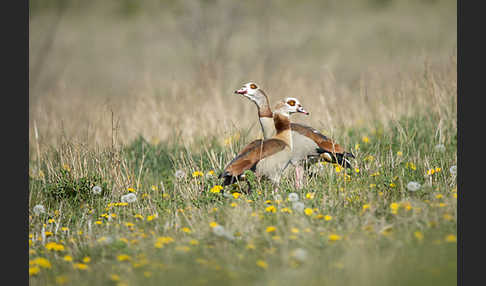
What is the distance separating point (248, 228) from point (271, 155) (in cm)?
142

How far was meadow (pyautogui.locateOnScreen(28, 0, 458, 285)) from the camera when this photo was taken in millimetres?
4422

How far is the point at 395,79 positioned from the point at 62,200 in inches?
302

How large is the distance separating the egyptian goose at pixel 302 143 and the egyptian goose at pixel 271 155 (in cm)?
35

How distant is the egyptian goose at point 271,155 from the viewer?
20.0 feet

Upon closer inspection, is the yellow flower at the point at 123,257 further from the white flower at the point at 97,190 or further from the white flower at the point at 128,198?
the white flower at the point at 97,190

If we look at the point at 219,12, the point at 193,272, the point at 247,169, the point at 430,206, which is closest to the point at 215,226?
the point at 193,272

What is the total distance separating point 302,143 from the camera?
698 cm

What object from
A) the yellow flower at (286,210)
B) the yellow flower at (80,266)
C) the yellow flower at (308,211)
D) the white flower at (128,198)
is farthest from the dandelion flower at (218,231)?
the white flower at (128,198)

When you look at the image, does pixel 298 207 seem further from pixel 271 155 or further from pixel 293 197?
pixel 271 155

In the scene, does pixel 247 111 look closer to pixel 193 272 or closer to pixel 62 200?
pixel 62 200

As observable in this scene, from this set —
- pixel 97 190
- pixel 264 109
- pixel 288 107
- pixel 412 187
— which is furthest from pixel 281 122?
pixel 97 190

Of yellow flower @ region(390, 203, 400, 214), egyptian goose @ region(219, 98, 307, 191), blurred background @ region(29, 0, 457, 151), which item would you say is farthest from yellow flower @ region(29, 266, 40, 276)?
yellow flower @ region(390, 203, 400, 214)

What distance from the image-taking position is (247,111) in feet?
39.2

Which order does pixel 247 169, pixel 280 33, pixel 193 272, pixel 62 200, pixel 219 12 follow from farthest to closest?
1. pixel 280 33
2. pixel 219 12
3. pixel 62 200
4. pixel 247 169
5. pixel 193 272
